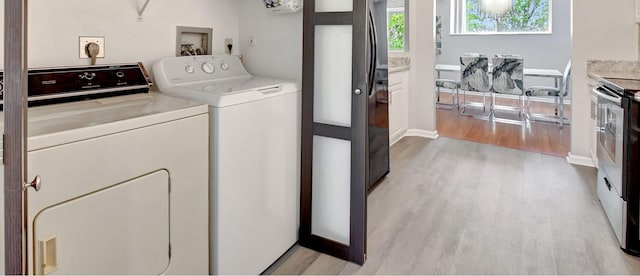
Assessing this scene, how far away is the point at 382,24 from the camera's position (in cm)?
314

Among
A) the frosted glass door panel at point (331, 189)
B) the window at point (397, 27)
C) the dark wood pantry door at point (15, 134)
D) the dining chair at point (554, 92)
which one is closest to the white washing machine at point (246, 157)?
the frosted glass door panel at point (331, 189)

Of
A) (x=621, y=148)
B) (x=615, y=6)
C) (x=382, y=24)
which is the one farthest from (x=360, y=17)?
(x=615, y=6)

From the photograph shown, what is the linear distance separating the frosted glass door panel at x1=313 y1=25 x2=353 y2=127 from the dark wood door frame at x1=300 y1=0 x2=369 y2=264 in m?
0.04

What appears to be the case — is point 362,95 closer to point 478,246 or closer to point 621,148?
point 478,246

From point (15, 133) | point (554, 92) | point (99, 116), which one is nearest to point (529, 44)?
point (554, 92)

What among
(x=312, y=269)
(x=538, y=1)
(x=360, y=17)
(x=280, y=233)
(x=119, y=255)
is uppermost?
(x=538, y=1)

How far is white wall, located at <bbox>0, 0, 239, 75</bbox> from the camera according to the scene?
1491mm

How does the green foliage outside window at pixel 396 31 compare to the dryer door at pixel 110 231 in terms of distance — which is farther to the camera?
the green foliage outside window at pixel 396 31

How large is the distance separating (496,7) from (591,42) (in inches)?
178

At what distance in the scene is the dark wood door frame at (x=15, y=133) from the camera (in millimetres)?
693

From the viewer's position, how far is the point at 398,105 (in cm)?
443

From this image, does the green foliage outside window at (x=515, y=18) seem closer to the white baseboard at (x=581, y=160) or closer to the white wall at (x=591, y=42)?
the white wall at (x=591, y=42)

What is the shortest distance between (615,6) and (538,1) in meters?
4.31

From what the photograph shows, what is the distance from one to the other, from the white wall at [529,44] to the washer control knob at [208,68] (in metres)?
6.99
